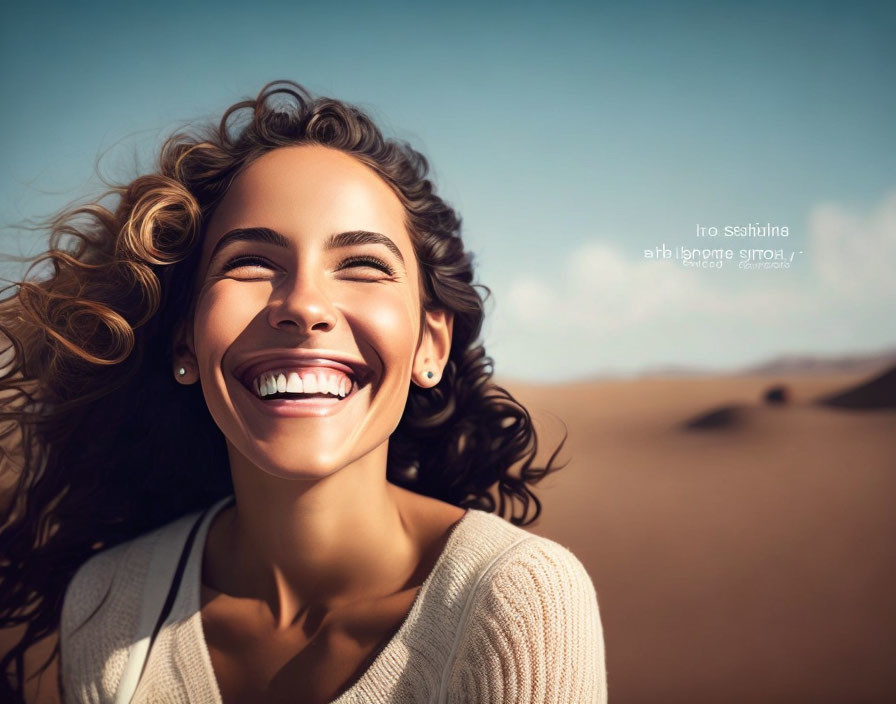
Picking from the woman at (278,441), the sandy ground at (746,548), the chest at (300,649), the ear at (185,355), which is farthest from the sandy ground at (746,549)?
the ear at (185,355)

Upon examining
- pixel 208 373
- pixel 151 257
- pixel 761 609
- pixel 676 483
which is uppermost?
pixel 151 257

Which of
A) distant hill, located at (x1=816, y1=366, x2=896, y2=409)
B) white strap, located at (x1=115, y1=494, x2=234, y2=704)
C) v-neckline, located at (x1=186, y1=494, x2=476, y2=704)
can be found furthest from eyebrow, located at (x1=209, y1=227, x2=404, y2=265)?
Result: distant hill, located at (x1=816, y1=366, x2=896, y2=409)

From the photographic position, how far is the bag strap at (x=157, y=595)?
1.28 m

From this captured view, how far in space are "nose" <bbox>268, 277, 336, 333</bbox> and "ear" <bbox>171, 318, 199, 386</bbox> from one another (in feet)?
0.88

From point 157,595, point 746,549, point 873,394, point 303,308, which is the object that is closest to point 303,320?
point 303,308

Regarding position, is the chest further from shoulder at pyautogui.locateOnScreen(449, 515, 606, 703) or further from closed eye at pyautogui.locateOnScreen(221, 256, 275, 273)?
closed eye at pyautogui.locateOnScreen(221, 256, 275, 273)

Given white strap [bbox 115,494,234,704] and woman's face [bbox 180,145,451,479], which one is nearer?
woman's face [bbox 180,145,451,479]

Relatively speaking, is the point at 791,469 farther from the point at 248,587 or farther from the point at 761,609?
the point at 248,587

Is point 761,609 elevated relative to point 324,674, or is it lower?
A: lower

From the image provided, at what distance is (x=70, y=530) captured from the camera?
1.64 meters

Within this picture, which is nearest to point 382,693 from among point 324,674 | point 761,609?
point 324,674

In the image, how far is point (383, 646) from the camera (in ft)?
3.95

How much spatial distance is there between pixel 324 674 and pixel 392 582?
19 centimetres

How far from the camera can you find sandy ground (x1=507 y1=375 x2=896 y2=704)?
8.86 ft
